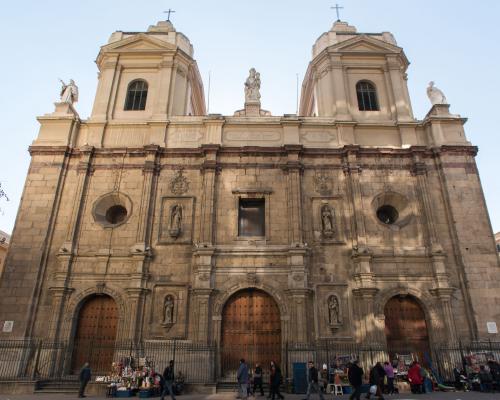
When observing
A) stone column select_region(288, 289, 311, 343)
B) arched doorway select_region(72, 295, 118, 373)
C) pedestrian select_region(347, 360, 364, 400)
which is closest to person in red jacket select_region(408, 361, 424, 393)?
pedestrian select_region(347, 360, 364, 400)

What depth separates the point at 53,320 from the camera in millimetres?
16531

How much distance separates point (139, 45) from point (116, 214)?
10596 mm

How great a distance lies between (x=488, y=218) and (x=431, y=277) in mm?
4079

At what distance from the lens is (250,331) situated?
1677cm

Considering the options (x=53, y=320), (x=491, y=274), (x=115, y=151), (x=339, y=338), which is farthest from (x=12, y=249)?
(x=491, y=274)

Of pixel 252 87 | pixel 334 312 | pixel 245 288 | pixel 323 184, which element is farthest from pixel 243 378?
pixel 252 87

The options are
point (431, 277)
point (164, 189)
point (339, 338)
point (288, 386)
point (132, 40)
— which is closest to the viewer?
point (288, 386)

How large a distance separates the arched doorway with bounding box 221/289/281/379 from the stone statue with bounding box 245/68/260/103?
10.8 metres

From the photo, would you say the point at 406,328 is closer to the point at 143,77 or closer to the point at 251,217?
the point at 251,217

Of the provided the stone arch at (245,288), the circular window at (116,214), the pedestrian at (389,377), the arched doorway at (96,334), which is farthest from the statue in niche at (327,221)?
the arched doorway at (96,334)

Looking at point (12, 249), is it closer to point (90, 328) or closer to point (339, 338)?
point (90, 328)

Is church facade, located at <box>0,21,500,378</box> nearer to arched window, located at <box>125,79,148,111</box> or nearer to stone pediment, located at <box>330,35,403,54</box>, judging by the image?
arched window, located at <box>125,79,148,111</box>

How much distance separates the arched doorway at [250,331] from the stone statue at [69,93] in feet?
46.9

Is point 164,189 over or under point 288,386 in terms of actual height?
over
